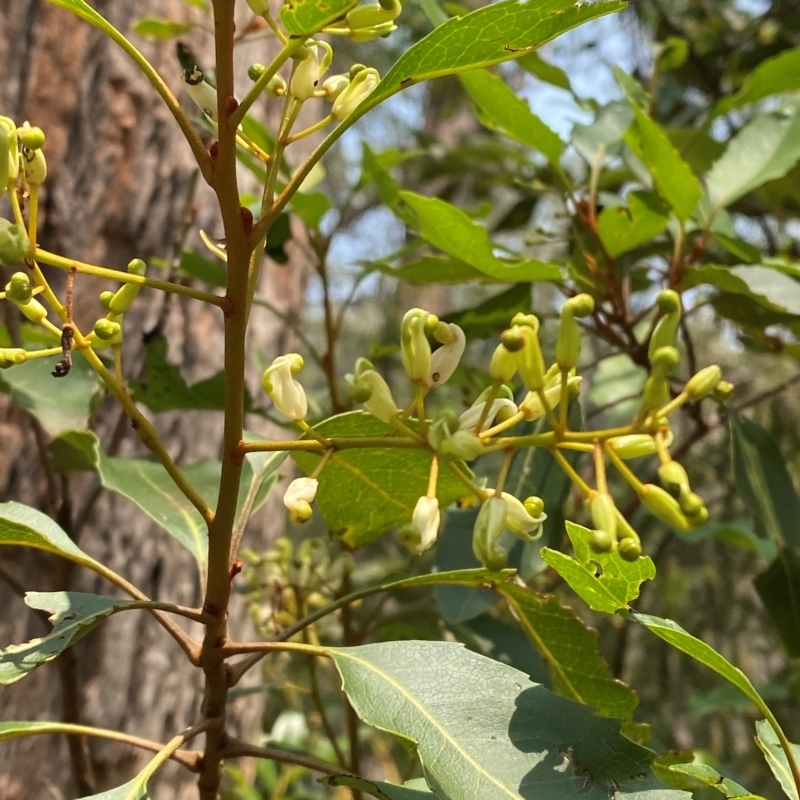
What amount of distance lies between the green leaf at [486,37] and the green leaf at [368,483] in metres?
0.26

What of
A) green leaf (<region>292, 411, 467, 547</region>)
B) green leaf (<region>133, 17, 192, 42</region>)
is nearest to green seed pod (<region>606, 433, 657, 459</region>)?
green leaf (<region>292, 411, 467, 547</region>)

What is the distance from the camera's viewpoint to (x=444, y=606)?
0.85m

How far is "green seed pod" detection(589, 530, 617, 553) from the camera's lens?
1.44ft

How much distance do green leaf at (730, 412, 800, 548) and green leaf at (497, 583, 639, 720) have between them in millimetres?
368

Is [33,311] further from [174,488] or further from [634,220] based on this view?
[634,220]

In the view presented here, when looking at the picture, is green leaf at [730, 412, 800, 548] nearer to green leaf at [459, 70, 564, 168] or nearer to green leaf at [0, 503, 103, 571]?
green leaf at [459, 70, 564, 168]

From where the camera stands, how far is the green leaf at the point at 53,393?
93 centimetres

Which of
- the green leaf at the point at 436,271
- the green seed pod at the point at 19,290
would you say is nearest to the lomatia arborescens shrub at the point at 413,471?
the green seed pod at the point at 19,290

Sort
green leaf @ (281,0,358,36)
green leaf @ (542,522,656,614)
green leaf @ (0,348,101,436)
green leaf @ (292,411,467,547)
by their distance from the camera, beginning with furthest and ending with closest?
green leaf @ (0,348,101,436) < green leaf @ (292,411,467,547) < green leaf @ (542,522,656,614) < green leaf @ (281,0,358,36)

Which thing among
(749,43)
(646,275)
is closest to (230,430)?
(646,275)

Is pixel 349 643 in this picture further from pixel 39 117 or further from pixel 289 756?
pixel 39 117

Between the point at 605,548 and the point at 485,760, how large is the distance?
0.61 ft

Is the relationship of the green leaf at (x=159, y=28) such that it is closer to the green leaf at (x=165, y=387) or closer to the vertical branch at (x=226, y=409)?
the green leaf at (x=165, y=387)

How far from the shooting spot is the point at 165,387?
3.42 ft
